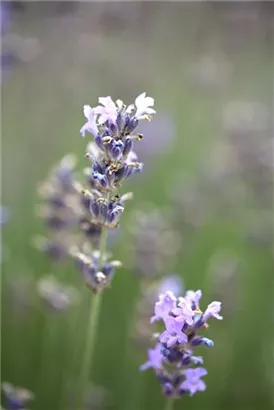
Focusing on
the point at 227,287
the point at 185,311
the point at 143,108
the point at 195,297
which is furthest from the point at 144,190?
the point at 185,311

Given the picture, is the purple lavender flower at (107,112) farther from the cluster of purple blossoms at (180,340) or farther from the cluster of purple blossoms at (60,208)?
the cluster of purple blossoms at (60,208)

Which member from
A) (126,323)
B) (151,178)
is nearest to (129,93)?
(151,178)

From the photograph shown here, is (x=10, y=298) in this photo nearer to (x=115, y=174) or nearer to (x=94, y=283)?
(x=94, y=283)

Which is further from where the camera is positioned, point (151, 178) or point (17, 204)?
point (151, 178)

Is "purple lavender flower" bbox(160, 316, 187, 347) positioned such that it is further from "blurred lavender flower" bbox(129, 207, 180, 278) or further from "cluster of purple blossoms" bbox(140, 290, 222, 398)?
"blurred lavender flower" bbox(129, 207, 180, 278)

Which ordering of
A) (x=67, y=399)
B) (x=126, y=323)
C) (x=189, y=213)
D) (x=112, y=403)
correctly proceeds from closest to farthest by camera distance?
(x=67, y=399)
(x=112, y=403)
(x=126, y=323)
(x=189, y=213)

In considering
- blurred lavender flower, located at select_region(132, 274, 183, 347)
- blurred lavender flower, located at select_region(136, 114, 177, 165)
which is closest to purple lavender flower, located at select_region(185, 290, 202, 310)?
blurred lavender flower, located at select_region(132, 274, 183, 347)

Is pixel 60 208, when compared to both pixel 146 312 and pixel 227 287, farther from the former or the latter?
pixel 227 287
